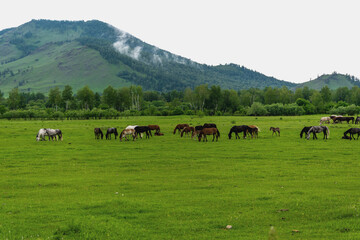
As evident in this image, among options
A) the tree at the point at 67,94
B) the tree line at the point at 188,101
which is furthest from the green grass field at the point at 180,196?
the tree at the point at 67,94

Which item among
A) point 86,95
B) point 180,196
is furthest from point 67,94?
point 180,196

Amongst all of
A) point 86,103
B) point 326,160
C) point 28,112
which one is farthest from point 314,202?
point 86,103

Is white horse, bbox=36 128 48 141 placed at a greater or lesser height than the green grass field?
greater

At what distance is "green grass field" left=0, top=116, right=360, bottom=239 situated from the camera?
9.82 meters

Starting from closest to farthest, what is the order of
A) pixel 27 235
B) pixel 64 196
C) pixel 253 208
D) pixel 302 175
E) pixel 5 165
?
1. pixel 27 235
2. pixel 253 208
3. pixel 64 196
4. pixel 302 175
5. pixel 5 165

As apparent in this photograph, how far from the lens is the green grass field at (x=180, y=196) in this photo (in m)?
9.82

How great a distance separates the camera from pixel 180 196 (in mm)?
14031

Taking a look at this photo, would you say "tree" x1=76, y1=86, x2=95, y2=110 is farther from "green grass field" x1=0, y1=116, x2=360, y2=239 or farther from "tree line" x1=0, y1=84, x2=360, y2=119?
"green grass field" x1=0, y1=116, x2=360, y2=239

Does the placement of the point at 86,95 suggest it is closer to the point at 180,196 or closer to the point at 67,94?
the point at 67,94

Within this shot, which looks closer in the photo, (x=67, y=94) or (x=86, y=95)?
(x=86, y=95)

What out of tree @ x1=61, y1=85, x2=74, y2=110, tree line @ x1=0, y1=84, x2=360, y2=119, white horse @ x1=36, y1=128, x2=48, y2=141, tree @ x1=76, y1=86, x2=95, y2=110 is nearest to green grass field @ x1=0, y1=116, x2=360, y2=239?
white horse @ x1=36, y1=128, x2=48, y2=141

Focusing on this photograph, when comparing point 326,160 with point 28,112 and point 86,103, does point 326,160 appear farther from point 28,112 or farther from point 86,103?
point 86,103

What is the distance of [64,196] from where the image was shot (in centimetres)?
1451

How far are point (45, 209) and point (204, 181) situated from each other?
8.86 meters
